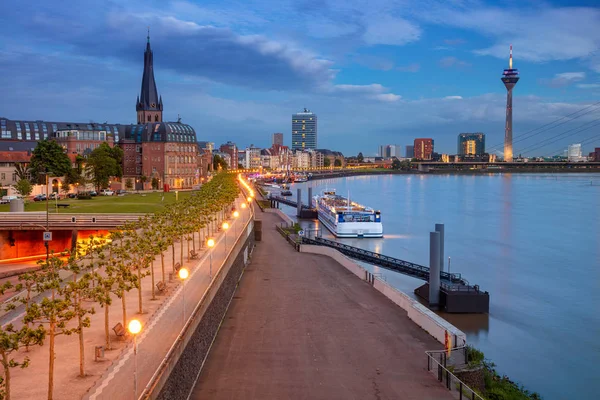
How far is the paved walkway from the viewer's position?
46.3 feet

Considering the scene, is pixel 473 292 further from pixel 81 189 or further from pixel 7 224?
pixel 81 189

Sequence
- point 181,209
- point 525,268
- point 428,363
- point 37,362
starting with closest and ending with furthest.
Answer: point 37,362 → point 428,363 → point 181,209 → point 525,268

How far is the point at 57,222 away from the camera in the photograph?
121 ft

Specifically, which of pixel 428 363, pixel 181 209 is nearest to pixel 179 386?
pixel 428 363

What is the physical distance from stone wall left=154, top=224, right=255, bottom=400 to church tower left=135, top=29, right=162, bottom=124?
88875mm

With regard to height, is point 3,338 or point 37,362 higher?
point 3,338

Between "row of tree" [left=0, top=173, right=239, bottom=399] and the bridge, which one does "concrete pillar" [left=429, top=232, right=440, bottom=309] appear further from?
the bridge

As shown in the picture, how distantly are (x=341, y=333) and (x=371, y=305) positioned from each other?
4.23 metres

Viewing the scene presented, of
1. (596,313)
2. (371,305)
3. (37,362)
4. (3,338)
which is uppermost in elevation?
(3,338)

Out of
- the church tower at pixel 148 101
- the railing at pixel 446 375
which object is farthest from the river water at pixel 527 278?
the church tower at pixel 148 101

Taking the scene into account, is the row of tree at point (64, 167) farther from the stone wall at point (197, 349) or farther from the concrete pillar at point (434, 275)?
the concrete pillar at point (434, 275)

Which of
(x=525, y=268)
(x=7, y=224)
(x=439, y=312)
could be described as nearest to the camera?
(x=439, y=312)

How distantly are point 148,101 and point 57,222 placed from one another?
7292cm

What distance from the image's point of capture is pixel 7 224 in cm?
3650
